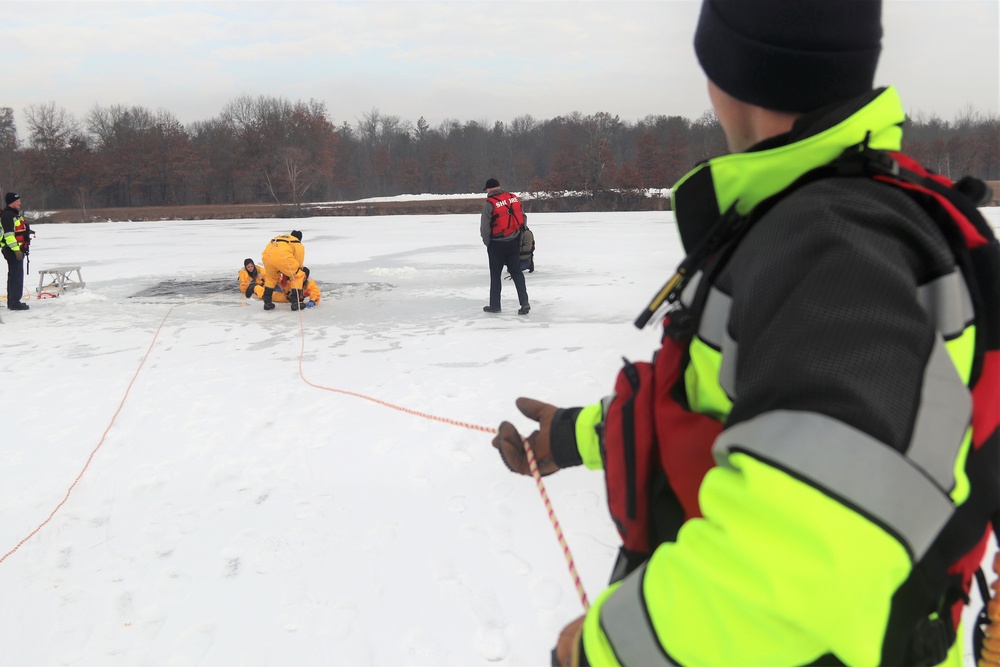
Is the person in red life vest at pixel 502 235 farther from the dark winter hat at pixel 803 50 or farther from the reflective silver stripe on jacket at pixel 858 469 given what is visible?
the reflective silver stripe on jacket at pixel 858 469

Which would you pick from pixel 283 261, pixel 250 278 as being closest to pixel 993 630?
pixel 283 261

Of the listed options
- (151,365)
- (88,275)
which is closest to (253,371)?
(151,365)

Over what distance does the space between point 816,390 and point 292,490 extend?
388 cm

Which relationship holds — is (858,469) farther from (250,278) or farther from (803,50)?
(250,278)

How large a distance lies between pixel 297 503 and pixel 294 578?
2.55 ft

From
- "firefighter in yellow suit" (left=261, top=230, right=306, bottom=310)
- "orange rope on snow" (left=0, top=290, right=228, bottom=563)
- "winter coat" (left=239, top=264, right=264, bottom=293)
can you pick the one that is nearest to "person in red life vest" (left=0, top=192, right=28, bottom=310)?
"winter coat" (left=239, top=264, right=264, bottom=293)

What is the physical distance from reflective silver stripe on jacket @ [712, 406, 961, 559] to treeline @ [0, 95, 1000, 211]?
151 ft

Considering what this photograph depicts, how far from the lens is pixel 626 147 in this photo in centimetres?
7825

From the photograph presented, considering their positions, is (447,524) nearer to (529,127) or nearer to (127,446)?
(127,446)

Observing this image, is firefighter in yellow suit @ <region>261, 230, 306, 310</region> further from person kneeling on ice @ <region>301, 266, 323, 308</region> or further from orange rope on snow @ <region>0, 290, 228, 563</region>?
orange rope on snow @ <region>0, 290, 228, 563</region>

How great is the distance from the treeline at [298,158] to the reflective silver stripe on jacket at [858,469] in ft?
151

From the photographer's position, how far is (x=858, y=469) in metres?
0.72

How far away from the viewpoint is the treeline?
176 feet

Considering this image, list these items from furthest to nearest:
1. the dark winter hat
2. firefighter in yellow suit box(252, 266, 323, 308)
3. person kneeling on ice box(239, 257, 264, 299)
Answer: person kneeling on ice box(239, 257, 264, 299), firefighter in yellow suit box(252, 266, 323, 308), the dark winter hat
